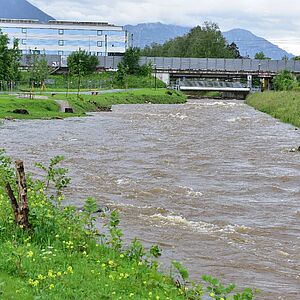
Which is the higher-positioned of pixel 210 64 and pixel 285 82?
pixel 210 64

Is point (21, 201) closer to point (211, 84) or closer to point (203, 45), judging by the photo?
point (211, 84)

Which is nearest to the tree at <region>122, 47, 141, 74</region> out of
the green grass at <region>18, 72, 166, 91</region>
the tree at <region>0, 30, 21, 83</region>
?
the green grass at <region>18, 72, 166, 91</region>

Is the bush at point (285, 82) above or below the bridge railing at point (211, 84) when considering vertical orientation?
above

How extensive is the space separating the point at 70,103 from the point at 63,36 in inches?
2691

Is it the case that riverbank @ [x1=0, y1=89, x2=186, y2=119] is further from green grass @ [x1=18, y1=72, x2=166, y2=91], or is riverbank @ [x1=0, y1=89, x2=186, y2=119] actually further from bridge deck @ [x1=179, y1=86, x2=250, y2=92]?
bridge deck @ [x1=179, y1=86, x2=250, y2=92]

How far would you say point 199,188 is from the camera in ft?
61.9

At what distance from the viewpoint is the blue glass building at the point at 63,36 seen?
120688mm

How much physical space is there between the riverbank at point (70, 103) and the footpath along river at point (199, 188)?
8.00 m

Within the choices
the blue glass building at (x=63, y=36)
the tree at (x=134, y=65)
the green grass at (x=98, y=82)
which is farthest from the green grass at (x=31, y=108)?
the blue glass building at (x=63, y=36)

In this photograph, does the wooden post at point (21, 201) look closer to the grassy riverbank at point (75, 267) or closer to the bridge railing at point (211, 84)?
the grassy riverbank at point (75, 267)

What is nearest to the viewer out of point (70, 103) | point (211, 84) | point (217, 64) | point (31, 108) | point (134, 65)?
point (31, 108)

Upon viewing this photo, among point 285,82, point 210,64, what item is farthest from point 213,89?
point 285,82

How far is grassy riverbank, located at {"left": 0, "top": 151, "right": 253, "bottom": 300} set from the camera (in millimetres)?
8078

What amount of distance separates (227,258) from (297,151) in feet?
63.2
